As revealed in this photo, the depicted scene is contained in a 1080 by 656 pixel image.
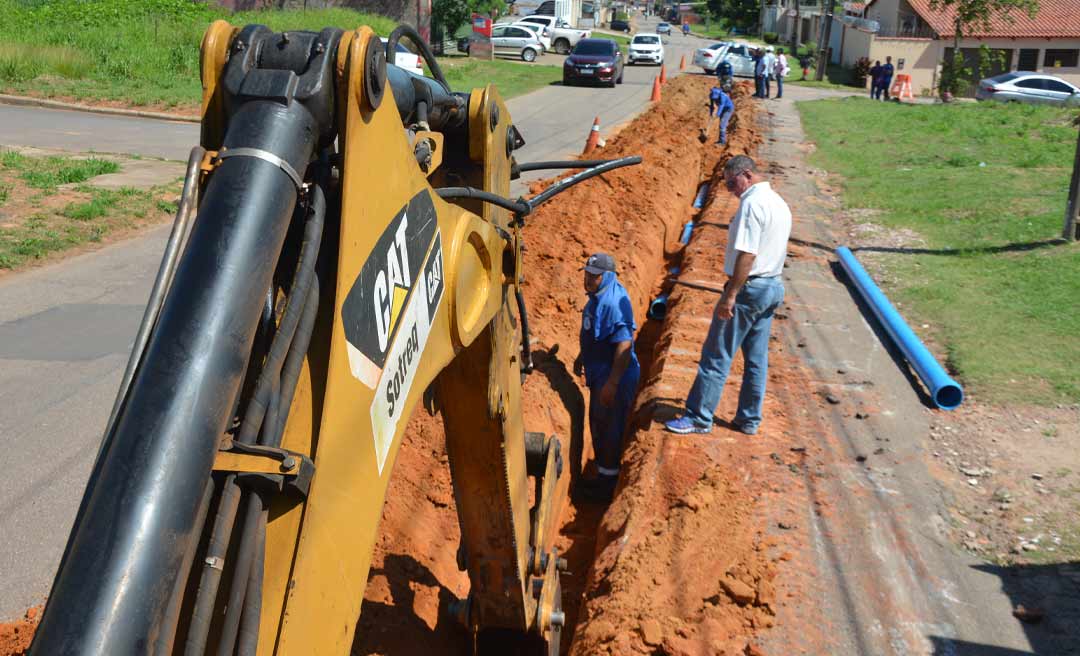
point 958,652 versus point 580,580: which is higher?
point 958,652

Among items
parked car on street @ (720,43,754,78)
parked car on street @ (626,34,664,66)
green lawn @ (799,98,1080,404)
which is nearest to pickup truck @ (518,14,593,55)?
parked car on street @ (626,34,664,66)

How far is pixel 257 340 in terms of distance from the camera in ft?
6.27

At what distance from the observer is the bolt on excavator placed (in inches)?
58.9

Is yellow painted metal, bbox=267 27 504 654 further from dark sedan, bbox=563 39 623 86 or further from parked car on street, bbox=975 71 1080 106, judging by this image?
parked car on street, bbox=975 71 1080 106

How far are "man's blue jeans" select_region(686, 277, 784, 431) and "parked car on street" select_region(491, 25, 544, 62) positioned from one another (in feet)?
127

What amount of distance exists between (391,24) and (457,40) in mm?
7676

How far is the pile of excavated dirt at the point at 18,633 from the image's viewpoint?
15.5 feet

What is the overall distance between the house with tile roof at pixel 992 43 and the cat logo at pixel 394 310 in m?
45.4

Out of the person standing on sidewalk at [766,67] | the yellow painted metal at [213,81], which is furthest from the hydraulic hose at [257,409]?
the person standing on sidewalk at [766,67]

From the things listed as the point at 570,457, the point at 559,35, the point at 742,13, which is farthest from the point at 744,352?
the point at 742,13

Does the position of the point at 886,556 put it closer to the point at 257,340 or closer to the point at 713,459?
the point at 713,459

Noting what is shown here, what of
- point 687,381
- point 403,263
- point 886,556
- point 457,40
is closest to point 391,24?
point 457,40

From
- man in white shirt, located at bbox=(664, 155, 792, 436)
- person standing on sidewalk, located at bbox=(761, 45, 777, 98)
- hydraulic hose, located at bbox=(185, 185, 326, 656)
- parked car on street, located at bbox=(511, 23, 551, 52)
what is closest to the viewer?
hydraulic hose, located at bbox=(185, 185, 326, 656)

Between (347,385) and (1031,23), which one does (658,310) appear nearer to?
(347,385)
